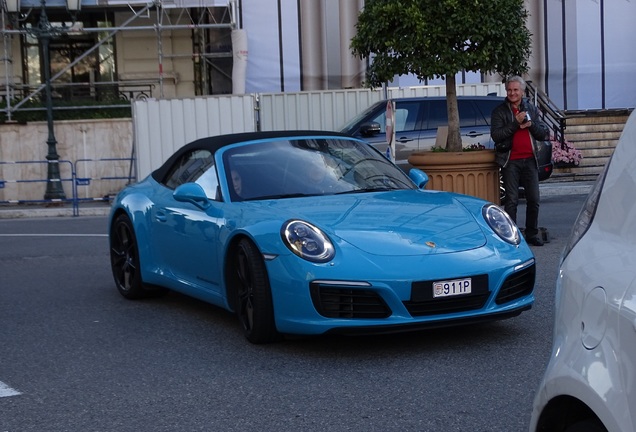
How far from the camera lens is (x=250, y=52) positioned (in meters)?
25.6

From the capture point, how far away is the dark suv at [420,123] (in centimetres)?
→ 1775

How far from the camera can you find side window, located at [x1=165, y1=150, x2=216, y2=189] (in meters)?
8.34

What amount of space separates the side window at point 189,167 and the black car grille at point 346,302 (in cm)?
194

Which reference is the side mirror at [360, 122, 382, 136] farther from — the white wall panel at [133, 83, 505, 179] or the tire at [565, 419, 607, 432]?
the tire at [565, 419, 607, 432]

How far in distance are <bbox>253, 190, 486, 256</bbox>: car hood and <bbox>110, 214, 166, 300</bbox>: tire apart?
2.04 metres

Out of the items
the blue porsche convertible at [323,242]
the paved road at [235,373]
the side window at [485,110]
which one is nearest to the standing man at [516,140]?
the paved road at [235,373]

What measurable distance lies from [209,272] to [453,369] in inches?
81.2

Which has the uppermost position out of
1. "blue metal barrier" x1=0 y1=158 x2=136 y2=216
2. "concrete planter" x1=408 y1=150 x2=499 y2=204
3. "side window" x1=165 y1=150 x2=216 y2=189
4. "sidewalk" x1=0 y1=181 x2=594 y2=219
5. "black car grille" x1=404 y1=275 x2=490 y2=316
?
"side window" x1=165 y1=150 x2=216 y2=189

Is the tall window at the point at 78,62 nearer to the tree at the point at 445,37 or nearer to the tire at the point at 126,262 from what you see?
the tree at the point at 445,37

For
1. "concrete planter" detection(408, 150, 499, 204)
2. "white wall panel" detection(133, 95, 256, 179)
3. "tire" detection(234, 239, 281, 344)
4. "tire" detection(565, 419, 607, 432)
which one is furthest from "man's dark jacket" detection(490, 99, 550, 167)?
"white wall panel" detection(133, 95, 256, 179)

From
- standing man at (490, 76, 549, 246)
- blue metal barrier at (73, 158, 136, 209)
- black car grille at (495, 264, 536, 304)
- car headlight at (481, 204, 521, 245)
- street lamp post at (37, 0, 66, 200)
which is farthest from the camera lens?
street lamp post at (37, 0, 66, 200)

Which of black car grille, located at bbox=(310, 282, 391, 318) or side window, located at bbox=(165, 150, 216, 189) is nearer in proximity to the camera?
black car grille, located at bbox=(310, 282, 391, 318)

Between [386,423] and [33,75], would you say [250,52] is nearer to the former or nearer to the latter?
[33,75]

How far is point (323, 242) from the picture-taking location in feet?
21.9
